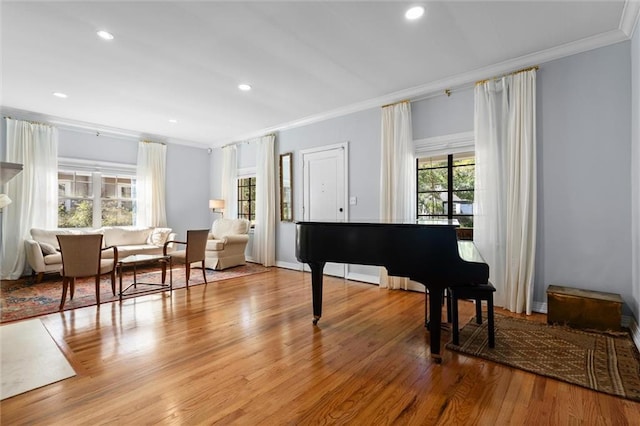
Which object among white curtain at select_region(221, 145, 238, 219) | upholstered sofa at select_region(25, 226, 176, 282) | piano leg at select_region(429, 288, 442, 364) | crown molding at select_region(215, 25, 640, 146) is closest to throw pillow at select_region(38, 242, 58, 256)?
upholstered sofa at select_region(25, 226, 176, 282)

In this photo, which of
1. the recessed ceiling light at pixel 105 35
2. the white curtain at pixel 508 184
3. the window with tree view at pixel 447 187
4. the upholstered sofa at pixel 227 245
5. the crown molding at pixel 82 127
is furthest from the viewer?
the upholstered sofa at pixel 227 245

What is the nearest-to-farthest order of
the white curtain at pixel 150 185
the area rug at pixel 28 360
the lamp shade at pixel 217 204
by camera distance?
1. the area rug at pixel 28 360
2. the white curtain at pixel 150 185
3. the lamp shade at pixel 217 204

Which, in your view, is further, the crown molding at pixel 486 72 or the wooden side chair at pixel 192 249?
the wooden side chair at pixel 192 249

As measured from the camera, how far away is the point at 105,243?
5762mm

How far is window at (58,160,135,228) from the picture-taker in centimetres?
576

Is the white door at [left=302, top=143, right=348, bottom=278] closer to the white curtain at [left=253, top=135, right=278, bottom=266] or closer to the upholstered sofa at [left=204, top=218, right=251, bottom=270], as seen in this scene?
the white curtain at [left=253, top=135, right=278, bottom=266]

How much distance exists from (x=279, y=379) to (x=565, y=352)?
2192mm

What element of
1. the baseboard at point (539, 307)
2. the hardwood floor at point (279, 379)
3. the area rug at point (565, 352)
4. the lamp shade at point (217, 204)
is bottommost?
the hardwood floor at point (279, 379)

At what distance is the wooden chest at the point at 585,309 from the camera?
272 centimetres

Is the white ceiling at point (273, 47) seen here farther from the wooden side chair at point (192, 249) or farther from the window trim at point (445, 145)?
the wooden side chair at point (192, 249)

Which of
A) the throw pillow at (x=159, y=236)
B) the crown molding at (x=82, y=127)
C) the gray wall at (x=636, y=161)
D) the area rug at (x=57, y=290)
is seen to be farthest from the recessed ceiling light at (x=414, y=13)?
the crown molding at (x=82, y=127)

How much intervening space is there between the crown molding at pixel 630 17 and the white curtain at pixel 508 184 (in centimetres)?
72

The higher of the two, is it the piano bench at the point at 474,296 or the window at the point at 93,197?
the window at the point at 93,197

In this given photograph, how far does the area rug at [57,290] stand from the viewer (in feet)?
11.2
